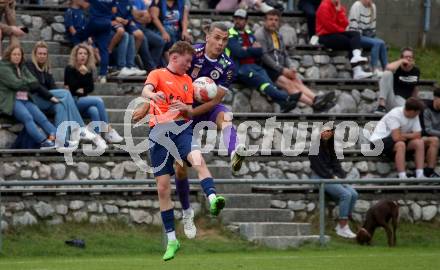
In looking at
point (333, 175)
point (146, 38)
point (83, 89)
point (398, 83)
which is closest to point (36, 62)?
point (83, 89)

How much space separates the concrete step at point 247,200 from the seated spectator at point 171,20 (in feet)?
12.0

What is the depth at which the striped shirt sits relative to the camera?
77.7 ft

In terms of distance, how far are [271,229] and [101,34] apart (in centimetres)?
429

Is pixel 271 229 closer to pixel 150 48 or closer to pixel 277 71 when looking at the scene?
pixel 277 71

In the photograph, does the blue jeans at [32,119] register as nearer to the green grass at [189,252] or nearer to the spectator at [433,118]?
the green grass at [189,252]

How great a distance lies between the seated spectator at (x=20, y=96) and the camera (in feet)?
62.7

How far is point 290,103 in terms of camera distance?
2155 centimetres

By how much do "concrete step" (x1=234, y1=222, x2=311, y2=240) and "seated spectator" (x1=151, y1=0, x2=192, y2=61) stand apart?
4294mm

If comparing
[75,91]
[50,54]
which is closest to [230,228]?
[75,91]

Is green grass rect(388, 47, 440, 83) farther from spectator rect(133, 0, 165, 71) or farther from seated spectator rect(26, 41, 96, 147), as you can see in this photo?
seated spectator rect(26, 41, 96, 147)

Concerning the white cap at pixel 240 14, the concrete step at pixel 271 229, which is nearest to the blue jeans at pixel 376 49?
the white cap at pixel 240 14

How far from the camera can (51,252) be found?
59.1ft

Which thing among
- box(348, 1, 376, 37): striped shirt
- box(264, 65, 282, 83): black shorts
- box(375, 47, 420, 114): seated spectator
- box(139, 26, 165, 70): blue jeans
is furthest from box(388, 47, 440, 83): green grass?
box(139, 26, 165, 70): blue jeans

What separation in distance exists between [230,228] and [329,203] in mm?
1693
